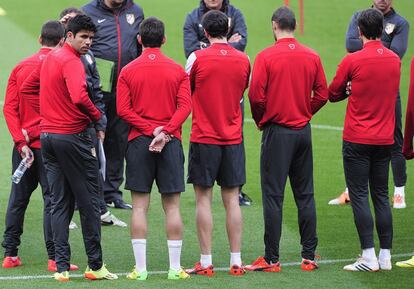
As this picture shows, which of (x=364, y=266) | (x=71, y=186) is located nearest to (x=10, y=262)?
(x=71, y=186)

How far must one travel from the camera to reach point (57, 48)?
9.41 m

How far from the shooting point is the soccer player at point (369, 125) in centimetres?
982

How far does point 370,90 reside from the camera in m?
9.84

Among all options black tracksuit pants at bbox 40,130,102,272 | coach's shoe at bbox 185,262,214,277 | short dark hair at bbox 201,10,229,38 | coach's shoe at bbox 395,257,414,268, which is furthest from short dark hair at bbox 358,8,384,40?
black tracksuit pants at bbox 40,130,102,272

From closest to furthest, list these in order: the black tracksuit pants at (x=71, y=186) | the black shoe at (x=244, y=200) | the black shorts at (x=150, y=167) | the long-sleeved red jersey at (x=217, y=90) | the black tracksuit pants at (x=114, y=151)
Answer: the black tracksuit pants at (x=71, y=186) < the black shorts at (x=150, y=167) < the long-sleeved red jersey at (x=217, y=90) < the black tracksuit pants at (x=114, y=151) < the black shoe at (x=244, y=200)

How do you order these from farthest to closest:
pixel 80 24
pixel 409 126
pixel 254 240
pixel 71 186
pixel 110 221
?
pixel 110 221 → pixel 254 240 → pixel 409 126 → pixel 71 186 → pixel 80 24

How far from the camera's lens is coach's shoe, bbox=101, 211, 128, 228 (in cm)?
1180

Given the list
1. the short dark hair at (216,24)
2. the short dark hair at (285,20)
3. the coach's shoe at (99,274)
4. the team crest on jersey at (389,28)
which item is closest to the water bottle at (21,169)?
the coach's shoe at (99,274)

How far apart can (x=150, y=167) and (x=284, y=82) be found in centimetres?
139

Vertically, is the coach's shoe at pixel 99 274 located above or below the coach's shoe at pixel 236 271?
above

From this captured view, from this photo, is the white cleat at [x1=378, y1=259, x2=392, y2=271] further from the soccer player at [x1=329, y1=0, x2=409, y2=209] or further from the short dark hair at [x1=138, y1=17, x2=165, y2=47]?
the short dark hair at [x1=138, y1=17, x2=165, y2=47]

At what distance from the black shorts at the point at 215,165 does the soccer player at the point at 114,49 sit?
2576 millimetres

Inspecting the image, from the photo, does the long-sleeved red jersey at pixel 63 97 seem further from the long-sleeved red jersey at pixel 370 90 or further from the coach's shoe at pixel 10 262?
the long-sleeved red jersey at pixel 370 90

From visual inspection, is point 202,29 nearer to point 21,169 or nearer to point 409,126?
point 409,126
